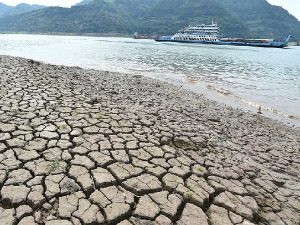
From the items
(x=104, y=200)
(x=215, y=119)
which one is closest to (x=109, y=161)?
(x=104, y=200)

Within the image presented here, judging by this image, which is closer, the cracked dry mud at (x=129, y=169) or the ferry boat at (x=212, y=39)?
the cracked dry mud at (x=129, y=169)

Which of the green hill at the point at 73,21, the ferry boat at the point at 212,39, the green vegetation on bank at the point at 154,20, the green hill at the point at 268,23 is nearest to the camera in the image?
→ the ferry boat at the point at 212,39

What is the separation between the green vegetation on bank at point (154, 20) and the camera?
431ft

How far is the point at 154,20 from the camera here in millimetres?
153000

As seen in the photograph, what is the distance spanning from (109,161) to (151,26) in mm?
147902

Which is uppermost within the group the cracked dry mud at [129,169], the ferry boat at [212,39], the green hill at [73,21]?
the green hill at [73,21]

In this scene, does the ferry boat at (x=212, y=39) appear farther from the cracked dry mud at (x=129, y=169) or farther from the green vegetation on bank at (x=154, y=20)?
the cracked dry mud at (x=129, y=169)

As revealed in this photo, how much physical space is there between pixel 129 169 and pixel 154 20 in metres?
167

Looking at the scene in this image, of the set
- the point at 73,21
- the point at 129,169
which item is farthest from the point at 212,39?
the point at 73,21

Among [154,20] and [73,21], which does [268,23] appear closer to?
[154,20]

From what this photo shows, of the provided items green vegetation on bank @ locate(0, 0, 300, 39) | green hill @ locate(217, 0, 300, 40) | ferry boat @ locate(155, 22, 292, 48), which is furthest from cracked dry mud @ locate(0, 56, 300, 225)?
green hill @ locate(217, 0, 300, 40)

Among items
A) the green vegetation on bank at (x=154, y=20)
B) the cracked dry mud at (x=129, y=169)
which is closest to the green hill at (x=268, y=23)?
the green vegetation on bank at (x=154, y=20)

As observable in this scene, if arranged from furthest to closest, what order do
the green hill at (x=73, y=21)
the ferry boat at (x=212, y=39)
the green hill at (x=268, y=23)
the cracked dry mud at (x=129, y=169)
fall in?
1. the green hill at (x=268, y=23)
2. the green hill at (x=73, y=21)
3. the ferry boat at (x=212, y=39)
4. the cracked dry mud at (x=129, y=169)

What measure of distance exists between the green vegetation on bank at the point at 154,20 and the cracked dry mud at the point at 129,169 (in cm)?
13244
